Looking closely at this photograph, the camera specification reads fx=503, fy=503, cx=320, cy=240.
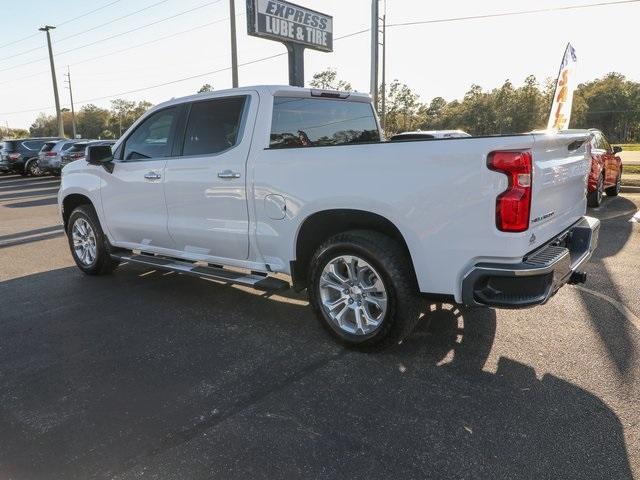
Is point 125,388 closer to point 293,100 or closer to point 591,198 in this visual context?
point 293,100

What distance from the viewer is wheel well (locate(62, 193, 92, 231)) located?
611 centimetres

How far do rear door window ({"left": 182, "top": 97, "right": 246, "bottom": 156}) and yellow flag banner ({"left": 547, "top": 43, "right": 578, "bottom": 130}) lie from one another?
22.3 ft

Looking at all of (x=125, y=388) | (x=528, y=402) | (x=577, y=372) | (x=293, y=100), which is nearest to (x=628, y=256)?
(x=577, y=372)

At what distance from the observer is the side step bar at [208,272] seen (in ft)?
13.6

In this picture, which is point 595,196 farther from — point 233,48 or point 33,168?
point 33,168

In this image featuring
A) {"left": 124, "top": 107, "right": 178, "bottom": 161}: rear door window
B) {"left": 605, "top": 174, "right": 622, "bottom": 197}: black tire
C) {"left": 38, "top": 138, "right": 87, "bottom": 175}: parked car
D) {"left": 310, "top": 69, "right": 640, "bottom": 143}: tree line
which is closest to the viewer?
{"left": 124, "top": 107, "right": 178, "bottom": 161}: rear door window

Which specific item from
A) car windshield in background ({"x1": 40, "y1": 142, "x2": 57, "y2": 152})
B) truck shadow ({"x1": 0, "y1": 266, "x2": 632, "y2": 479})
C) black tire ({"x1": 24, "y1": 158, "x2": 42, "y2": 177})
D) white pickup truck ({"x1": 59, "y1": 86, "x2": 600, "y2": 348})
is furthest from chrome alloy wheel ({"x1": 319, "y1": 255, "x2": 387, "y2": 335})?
black tire ({"x1": 24, "y1": 158, "x2": 42, "y2": 177})

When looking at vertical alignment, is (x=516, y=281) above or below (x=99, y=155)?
below

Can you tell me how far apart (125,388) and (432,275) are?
2.14 metres

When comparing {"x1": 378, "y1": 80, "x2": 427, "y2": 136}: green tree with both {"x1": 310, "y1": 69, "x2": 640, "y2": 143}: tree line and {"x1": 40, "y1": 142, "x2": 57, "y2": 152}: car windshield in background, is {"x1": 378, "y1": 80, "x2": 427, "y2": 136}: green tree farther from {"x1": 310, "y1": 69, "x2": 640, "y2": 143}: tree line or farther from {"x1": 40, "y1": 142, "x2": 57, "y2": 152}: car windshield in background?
{"x1": 40, "y1": 142, "x2": 57, "y2": 152}: car windshield in background

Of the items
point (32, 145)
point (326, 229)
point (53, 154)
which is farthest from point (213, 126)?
point (32, 145)

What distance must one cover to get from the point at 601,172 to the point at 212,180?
871cm

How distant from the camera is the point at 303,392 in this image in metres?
3.19

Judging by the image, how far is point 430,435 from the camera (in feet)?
8.86
